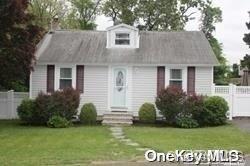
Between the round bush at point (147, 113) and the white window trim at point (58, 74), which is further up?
the white window trim at point (58, 74)

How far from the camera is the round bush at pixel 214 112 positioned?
2605 centimetres

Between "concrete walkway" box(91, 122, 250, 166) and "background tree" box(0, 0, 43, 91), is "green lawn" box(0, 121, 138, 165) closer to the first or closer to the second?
"concrete walkway" box(91, 122, 250, 166)

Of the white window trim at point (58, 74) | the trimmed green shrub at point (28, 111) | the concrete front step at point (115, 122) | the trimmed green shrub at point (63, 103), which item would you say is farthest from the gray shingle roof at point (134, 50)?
the concrete front step at point (115, 122)

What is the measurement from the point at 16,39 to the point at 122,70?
20.3 ft

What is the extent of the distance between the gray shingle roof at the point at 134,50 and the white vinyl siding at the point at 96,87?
21.4 inches

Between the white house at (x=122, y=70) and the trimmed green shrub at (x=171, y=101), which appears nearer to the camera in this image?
the trimmed green shrub at (x=171, y=101)

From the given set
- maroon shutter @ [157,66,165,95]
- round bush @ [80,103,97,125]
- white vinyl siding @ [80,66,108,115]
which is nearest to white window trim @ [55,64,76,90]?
white vinyl siding @ [80,66,108,115]

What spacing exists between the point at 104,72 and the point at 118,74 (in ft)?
2.46

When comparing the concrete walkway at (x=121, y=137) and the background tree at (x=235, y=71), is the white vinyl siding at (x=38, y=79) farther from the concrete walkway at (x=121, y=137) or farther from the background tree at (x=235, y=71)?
the background tree at (x=235, y=71)

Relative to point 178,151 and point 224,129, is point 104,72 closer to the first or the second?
point 224,129

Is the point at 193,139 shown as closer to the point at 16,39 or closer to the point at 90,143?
the point at 90,143

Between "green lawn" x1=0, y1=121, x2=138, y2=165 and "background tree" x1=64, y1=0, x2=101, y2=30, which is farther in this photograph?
"background tree" x1=64, y1=0, x2=101, y2=30

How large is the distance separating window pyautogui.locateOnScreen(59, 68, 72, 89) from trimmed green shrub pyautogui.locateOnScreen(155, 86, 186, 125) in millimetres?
5054

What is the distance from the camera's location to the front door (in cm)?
2820
